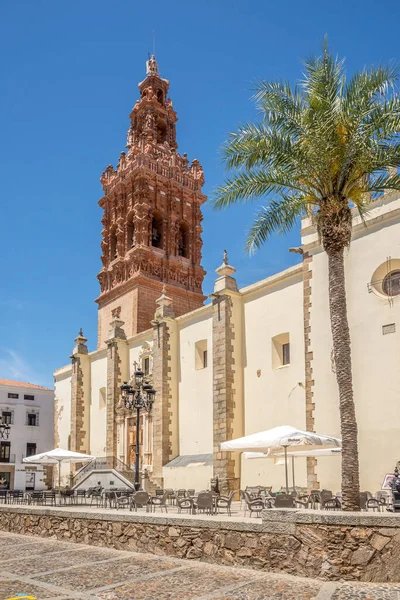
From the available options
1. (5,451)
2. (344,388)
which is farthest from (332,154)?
Result: (5,451)

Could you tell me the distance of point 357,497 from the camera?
1067 cm

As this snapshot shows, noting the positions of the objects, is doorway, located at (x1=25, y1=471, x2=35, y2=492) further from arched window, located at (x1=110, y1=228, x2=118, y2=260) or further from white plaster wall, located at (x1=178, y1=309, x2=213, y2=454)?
white plaster wall, located at (x1=178, y1=309, x2=213, y2=454)

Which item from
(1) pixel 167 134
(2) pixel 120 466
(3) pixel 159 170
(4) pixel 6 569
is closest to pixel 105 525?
(4) pixel 6 569

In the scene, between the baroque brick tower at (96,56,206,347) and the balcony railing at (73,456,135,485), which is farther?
the baroque brick tower at (96,56,206,347)

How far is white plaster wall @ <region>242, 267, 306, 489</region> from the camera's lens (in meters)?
22.5

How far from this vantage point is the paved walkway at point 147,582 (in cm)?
738

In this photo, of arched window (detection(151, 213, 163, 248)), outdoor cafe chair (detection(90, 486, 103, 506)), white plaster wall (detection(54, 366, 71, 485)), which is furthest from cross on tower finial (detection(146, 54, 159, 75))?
outdoor cafe chair (detection(90, 486, 103, 506))

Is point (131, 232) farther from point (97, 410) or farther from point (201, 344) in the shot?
point (201, 344)

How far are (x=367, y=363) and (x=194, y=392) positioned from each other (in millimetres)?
11340

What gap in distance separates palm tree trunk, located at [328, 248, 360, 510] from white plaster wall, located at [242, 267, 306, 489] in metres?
10.5

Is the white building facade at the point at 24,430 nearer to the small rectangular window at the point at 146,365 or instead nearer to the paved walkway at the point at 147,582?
the small rectangular window at the point at 146,365

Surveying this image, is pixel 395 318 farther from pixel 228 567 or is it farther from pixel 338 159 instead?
pixel 228 567

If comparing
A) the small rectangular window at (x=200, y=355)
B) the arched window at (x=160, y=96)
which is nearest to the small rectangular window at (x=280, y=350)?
the small rectangular window at (x=200, y=355)

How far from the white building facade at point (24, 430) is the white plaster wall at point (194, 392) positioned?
24.9 meters
